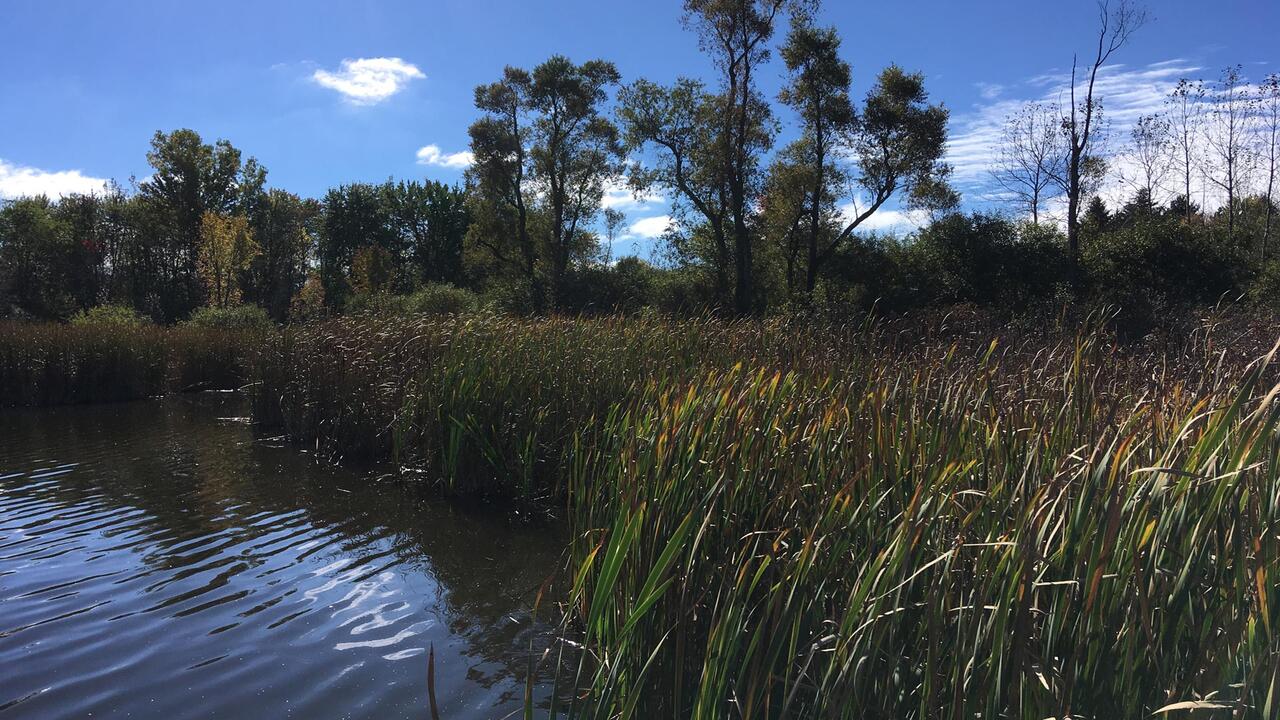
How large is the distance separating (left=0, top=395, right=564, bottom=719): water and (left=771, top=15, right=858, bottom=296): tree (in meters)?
16.0

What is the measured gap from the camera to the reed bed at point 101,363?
13.4 metres

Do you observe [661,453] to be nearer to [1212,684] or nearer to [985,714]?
[985,714]

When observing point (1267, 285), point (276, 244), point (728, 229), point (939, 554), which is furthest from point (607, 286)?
point (276, 244)

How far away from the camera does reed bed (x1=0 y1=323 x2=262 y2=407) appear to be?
13.4 meters

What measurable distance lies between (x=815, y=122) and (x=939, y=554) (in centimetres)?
2088

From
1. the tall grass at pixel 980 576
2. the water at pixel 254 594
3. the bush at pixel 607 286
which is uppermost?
the bush at pixel 607 286

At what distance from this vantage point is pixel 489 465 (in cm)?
695

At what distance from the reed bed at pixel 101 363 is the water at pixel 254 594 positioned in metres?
4.98

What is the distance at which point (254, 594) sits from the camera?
4820 millimetres

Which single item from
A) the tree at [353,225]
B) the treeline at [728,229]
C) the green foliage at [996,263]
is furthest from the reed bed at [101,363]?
the tree at [353,225]

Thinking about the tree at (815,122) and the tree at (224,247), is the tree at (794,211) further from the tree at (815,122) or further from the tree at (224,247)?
the tree at (224,247)

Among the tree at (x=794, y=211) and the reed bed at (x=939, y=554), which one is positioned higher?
the tree at (x=794, y=211)

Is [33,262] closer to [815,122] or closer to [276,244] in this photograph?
[276,244]

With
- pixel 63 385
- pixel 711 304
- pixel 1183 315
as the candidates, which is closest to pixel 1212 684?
pixel 1183 315
